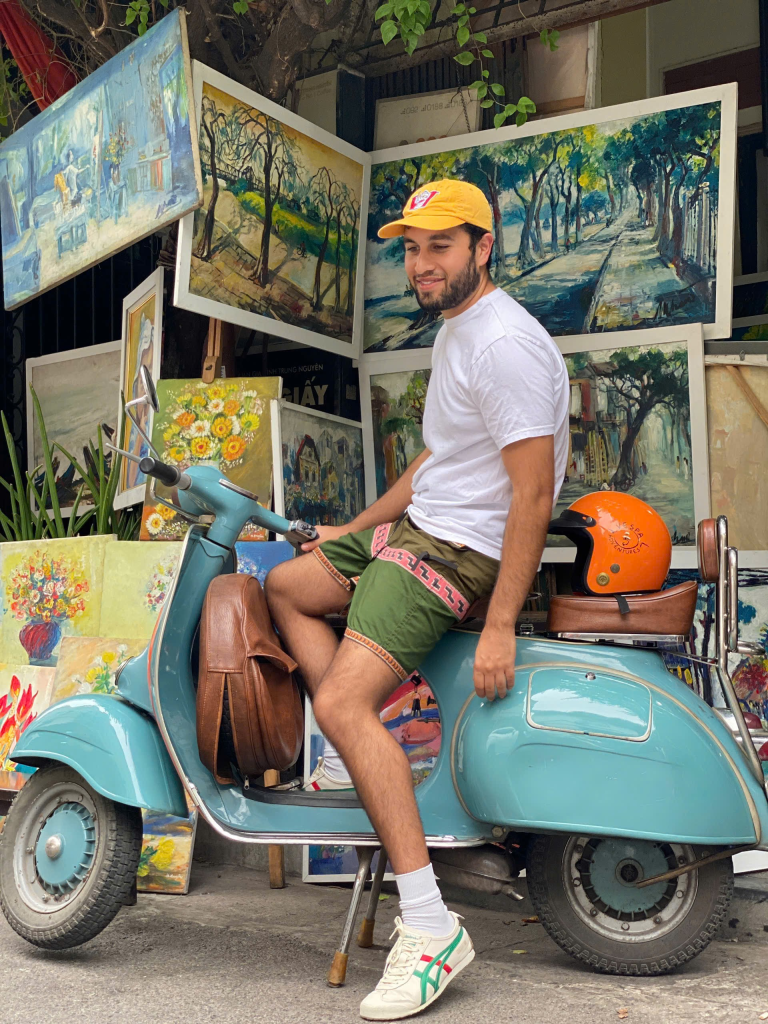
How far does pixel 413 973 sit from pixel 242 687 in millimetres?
791

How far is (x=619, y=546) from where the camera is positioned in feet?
9.55

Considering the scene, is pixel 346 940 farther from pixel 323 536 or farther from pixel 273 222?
pixel 273 222

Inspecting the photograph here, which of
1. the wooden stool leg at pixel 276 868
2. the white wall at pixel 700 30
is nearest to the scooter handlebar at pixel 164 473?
the wooden stool leg at pixel 276 868

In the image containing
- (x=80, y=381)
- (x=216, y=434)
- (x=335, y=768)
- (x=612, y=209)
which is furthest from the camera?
(x=80, y=381)

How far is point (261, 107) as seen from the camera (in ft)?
13.9

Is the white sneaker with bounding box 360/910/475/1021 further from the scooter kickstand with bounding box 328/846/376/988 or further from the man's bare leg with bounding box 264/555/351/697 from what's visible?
the man's bare leg with bounding box 264/555/351/697

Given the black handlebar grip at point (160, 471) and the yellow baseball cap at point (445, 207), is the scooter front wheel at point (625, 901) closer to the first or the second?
the black handlebar grip at point (160, 471)

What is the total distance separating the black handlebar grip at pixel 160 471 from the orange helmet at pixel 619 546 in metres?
0.98

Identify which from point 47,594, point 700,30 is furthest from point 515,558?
point 700,30

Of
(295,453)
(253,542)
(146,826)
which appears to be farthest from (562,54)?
(146,826)

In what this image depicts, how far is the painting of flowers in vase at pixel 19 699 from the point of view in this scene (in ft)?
14.7

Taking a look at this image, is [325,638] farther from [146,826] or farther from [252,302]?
[252,302]

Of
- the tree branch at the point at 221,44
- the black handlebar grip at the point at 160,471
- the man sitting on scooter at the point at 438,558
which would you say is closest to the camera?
the man sitting on scooter at the point at 438,558

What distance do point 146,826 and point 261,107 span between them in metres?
2.61
